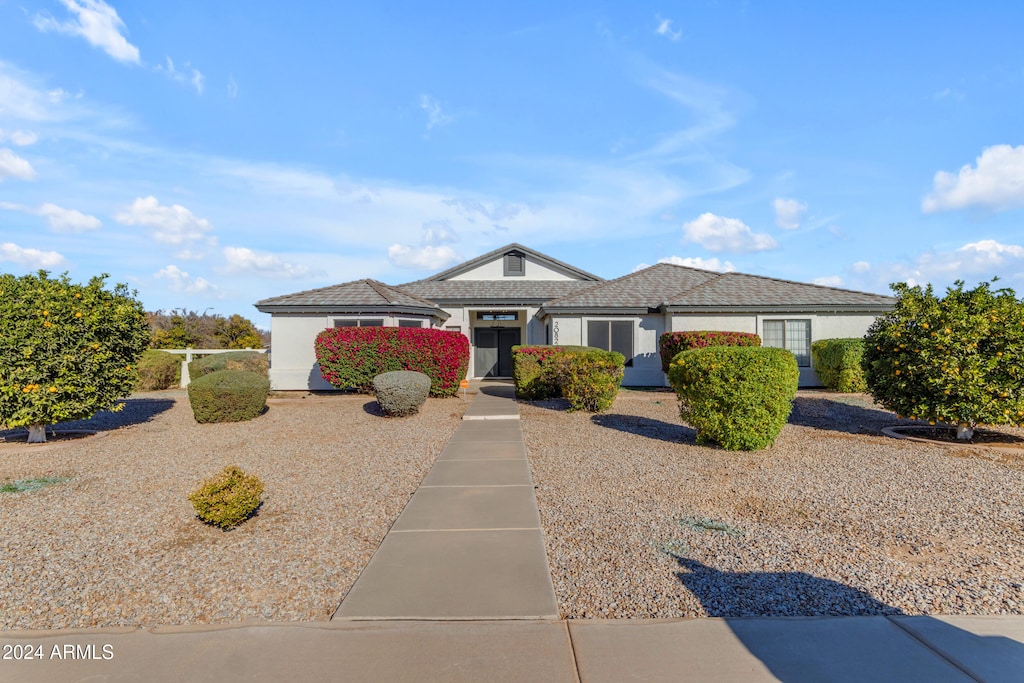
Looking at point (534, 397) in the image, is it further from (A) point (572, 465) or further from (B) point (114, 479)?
(B) point (114, 479)

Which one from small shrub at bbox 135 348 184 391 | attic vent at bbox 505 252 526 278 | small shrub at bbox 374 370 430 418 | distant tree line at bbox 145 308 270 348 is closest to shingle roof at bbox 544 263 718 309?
attic vent at bbox 505 252 526 278

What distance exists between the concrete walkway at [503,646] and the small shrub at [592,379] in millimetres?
8722

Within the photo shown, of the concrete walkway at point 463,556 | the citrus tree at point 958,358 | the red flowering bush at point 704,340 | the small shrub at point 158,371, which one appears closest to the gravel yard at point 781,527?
the concrete walkway at point 463,556

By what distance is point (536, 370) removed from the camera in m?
14.7

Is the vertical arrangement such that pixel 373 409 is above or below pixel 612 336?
below

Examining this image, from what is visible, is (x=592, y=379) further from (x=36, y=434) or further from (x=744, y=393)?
(x=36, y=434)

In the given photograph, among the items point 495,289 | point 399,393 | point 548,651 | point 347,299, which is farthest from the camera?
point 495,289

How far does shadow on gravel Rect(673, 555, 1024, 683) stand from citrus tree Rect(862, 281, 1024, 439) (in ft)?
22.9

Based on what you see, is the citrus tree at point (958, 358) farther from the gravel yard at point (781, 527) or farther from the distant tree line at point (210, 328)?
the distant tree line at point (210, 328)

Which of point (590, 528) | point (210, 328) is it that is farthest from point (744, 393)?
point (210, 328)

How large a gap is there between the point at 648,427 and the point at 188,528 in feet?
26.8

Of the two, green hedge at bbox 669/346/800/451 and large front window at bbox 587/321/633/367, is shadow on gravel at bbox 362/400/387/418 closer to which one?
green hedge at bbox 669/346/800/451

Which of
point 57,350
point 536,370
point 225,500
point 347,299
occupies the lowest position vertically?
point 225,500

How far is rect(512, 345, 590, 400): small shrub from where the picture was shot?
14626mm
